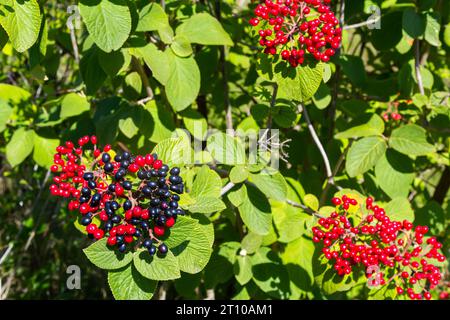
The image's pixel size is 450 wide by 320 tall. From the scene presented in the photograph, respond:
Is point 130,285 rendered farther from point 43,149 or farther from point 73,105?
point 43,149

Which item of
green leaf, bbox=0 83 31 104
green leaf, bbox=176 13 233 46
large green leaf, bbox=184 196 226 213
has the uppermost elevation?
green leaf, bbox=176 13 233 46

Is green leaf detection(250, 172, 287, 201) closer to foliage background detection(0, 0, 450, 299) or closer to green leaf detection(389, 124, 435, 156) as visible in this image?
foliage background detection(0, 0, 450, 299)

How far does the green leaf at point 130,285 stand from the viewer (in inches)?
63.9

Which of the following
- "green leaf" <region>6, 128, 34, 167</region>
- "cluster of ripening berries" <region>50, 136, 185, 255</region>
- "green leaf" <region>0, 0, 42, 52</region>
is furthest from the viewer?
"green leaf" <region>6, 128, 34, 167</region>

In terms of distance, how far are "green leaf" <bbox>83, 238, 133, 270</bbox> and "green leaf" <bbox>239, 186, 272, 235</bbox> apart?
2.15 ft

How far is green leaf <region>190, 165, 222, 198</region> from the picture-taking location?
6.06 ft

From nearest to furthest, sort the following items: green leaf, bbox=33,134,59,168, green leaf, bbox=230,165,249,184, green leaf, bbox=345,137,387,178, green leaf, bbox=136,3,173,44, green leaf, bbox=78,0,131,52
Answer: green leaf, bbox=78,0,131,52 → green leaf, bbox=230,165,249,184 → green leaf, bbox=136,3,173,44 → green leaf, bbox=345,137,387,178 → green leaf, bbox=33,134,59,168

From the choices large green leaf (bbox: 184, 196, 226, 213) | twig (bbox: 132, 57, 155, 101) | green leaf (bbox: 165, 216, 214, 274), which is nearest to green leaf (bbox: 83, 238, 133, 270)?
green leaf (bbox: 165, 216, 214, 274)

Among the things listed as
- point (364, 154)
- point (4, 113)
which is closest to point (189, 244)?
point (364, 154)

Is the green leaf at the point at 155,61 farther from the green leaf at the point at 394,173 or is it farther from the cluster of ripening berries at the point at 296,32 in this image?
the green leaf at the point at 394,173

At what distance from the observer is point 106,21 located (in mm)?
1785

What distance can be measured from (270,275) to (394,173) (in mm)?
821
